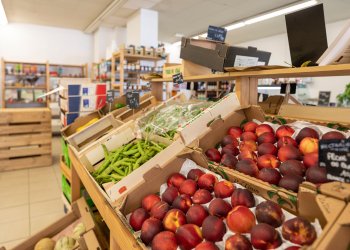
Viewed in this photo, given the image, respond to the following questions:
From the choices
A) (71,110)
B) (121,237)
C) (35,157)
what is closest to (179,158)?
(121,237)

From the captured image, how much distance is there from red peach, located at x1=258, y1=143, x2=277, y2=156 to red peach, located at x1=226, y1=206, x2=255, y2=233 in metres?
0.36

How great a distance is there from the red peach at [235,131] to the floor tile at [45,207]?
8.12 feet

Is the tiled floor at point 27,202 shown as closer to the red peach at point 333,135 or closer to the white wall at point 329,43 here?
the red peach at point 333,135

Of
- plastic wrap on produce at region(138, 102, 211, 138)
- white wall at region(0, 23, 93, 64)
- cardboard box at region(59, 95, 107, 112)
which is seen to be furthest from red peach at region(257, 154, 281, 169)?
white wall at region(0, 23, 93, 64)

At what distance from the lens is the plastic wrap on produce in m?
1.79

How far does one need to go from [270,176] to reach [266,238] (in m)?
0.29

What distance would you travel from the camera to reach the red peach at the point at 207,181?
1121 millimetres

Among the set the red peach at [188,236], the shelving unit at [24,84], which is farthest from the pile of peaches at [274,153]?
the shelving unit at [24,84]

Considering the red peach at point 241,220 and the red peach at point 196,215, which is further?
the red peach at point 196,215

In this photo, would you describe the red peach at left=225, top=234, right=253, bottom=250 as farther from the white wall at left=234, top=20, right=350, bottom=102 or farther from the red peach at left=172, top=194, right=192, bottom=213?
the white wall at left=234, top=20, right=350, bottom=102

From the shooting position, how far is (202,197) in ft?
3.49

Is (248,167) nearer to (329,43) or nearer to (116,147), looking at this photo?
(116,147)

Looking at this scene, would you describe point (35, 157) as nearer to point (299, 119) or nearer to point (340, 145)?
point (299, 119)

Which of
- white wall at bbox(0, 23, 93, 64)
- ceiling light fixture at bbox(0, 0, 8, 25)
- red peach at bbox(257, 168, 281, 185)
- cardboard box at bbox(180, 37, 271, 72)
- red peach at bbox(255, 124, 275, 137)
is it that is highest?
ceiling light fixture at bbox(0, 0, 8, 25)
